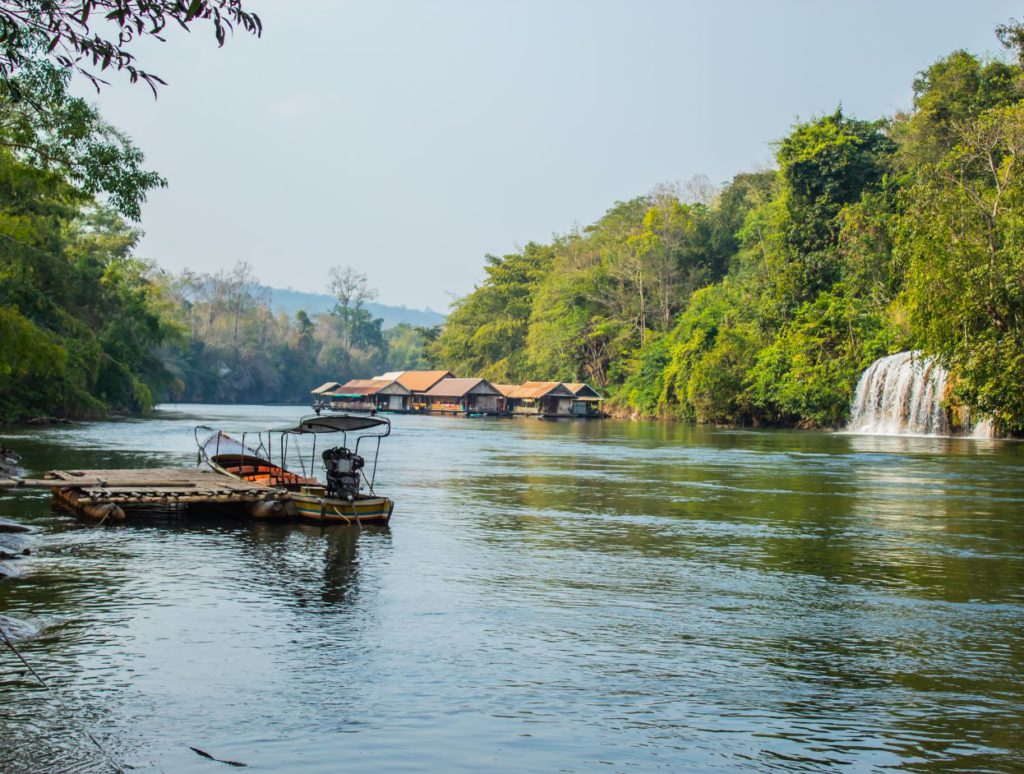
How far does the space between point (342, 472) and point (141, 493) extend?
3525 millimetres

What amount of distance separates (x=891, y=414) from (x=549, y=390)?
1759 inches

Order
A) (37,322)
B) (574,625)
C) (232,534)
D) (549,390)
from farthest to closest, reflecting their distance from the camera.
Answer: (549,390), (37,322), (232,534), (574,625)

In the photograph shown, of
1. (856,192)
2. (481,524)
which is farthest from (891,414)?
(481,524)

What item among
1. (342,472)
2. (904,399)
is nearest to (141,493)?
(342,472)

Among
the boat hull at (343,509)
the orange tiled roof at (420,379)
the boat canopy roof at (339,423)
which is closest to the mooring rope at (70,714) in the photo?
the boat hull at (343,509)

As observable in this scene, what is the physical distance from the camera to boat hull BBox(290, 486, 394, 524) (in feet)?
62.4

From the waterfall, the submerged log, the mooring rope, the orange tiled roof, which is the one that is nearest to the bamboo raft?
the submerged log

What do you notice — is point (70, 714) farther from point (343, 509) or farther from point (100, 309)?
point (100, 309)

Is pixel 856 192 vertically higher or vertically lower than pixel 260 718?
higher

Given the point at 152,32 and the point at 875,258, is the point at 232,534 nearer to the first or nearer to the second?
the point at 152,32

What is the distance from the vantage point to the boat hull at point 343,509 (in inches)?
749

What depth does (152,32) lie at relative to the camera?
710cm

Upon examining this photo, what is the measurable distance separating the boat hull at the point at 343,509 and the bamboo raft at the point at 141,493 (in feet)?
1.41

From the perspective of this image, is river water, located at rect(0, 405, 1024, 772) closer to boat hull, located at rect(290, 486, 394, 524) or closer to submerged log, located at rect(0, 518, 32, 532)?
boat hull, located at rect(290, 486, 394, 524)
